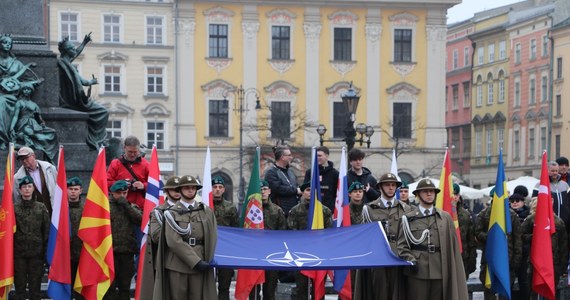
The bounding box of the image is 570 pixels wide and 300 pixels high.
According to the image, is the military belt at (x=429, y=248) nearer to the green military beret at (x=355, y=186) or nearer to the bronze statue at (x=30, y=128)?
the green military beret at (x=355, y=186)

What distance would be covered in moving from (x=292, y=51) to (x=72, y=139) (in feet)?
152

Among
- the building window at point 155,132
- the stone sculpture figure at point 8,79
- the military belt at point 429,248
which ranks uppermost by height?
the stone sculpture figure at point 8,79

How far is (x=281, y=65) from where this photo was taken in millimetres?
63562

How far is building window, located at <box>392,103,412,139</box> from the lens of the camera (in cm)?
6488

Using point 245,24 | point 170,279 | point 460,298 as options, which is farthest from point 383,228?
point 245,24

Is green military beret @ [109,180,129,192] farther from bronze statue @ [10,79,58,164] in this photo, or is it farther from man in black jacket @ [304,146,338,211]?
bronze statue @ [10,79,58,164]

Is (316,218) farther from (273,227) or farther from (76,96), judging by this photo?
(76,96)

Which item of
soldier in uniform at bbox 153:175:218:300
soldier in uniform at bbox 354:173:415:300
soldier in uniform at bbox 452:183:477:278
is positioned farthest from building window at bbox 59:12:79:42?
soldier in uniform at bbox 153:175:218:300

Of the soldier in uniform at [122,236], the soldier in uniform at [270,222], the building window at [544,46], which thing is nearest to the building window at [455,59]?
the building window at [544,46]

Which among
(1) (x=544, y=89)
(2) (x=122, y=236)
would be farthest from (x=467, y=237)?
(1) (x=544, y=89)

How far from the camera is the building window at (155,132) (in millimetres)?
63094

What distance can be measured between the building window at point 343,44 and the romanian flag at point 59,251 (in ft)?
166

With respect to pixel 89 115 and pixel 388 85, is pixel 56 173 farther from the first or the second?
pixel 388 85

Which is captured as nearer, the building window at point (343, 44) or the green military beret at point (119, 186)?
the green military beret at point (119, 186)
